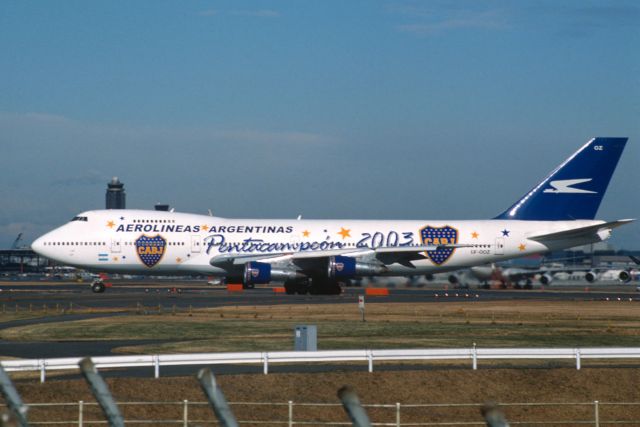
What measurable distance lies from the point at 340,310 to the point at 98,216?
23.5 m

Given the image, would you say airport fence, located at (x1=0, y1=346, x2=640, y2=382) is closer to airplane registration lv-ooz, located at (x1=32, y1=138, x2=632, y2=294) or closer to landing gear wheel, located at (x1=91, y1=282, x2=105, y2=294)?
airplane registration lv-ooz, located at (x1=32, y1=138, x2=632, y2=294)

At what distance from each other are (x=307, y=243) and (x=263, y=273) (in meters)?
5.14

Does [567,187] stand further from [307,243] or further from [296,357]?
[296,357]

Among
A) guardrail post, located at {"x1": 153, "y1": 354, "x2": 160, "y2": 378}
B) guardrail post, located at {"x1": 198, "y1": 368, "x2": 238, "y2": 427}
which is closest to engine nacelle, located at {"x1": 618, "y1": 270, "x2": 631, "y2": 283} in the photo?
guardrail post, located at {"x1": 153, "y1": 354, "x2": 160, "y2": 378}

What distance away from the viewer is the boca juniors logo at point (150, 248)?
Result: 7000 cm

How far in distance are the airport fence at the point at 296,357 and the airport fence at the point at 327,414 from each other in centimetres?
163

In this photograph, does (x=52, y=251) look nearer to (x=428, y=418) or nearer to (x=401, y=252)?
(x=401, y=252)

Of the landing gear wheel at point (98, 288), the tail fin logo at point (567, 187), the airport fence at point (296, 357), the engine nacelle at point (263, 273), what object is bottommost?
the airport fence at point (296, 357)

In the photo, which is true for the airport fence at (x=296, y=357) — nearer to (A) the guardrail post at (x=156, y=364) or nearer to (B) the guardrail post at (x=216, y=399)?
(A) the guardrail post at (x=156, y=364)

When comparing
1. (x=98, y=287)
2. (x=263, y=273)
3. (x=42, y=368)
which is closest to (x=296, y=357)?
(x=42, y=368)

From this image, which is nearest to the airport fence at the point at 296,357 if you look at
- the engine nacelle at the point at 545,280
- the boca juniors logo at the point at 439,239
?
the boca juniors logo at the point at 439,239

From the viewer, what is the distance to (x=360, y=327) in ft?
149

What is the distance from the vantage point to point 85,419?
2433 cm

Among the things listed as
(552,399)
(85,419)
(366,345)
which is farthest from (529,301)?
(85,419)
